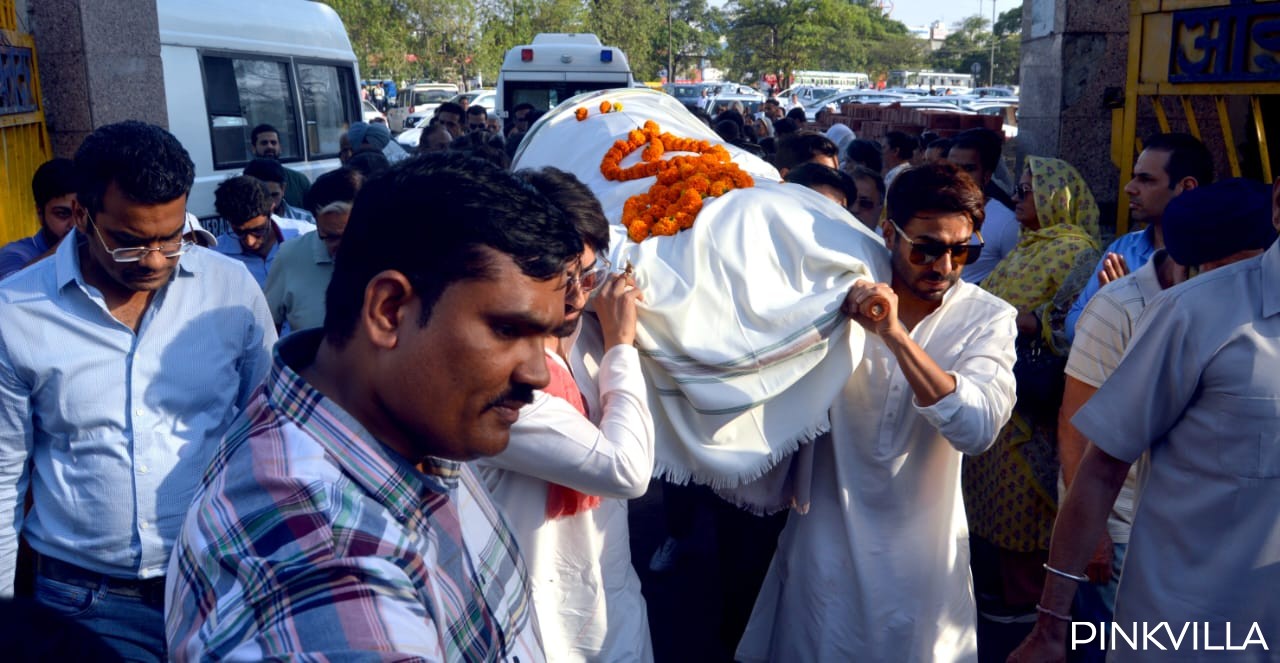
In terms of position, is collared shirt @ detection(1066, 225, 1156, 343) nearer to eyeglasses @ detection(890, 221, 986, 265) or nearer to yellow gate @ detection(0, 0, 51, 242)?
eyeglasses @ detection(890, 221, 986, 265)

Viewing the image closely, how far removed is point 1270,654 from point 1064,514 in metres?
0.47

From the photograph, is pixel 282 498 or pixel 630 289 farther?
pixel 630 289

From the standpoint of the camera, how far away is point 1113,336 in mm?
2867

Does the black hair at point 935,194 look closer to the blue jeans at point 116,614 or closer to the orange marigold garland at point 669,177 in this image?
the orange marigold garland at point 669,177

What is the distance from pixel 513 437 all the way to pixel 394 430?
0.98 m

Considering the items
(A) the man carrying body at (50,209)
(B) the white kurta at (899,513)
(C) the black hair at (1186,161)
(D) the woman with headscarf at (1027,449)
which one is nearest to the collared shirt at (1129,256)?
(D) the woman with headscarf at (1027,449)

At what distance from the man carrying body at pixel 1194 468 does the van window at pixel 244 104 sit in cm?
695

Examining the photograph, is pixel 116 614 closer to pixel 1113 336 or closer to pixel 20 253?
pixel 20 253

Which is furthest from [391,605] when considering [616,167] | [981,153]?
[981,153]

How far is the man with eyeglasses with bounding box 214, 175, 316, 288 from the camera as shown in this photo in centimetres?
475

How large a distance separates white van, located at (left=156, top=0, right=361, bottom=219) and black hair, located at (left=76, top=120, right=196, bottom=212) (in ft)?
15.7

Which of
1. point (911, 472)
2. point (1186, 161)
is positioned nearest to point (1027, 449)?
point (1186, 161)

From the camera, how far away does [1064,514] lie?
7.85ft

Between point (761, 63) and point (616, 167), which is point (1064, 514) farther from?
point (761, 63)
